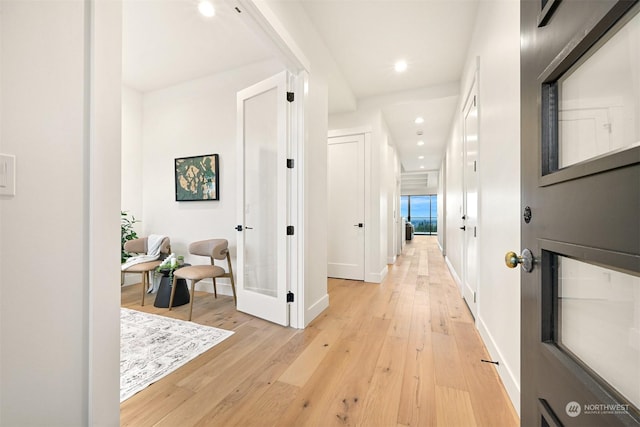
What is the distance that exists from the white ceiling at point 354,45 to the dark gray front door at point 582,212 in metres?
1.79

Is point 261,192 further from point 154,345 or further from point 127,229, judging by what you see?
point 127,229

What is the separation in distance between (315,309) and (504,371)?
61.3 inches

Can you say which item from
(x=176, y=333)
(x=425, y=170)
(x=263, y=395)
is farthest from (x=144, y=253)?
(x=425, y=170)

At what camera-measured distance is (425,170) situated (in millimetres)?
10023

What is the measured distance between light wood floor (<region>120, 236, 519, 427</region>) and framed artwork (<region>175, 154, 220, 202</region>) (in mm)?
1607

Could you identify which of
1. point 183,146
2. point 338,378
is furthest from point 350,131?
point 338,378

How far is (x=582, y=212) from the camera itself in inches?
20.8

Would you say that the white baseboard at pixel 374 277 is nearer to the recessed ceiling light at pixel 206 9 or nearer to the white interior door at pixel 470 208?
the white interior door at pixel 470 208

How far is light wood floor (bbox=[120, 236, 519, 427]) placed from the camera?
1315 millimetres

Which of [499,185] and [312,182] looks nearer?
[499,185]

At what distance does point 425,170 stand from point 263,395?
10.0 metres

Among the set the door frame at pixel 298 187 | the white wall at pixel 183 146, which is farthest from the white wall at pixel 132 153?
the door frame at pixel 298 187

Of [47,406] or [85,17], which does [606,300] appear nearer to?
[47,406]

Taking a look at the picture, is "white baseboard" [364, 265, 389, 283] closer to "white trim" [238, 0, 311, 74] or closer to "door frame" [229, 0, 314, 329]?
"door frame" [229, 0, 314, 329]
